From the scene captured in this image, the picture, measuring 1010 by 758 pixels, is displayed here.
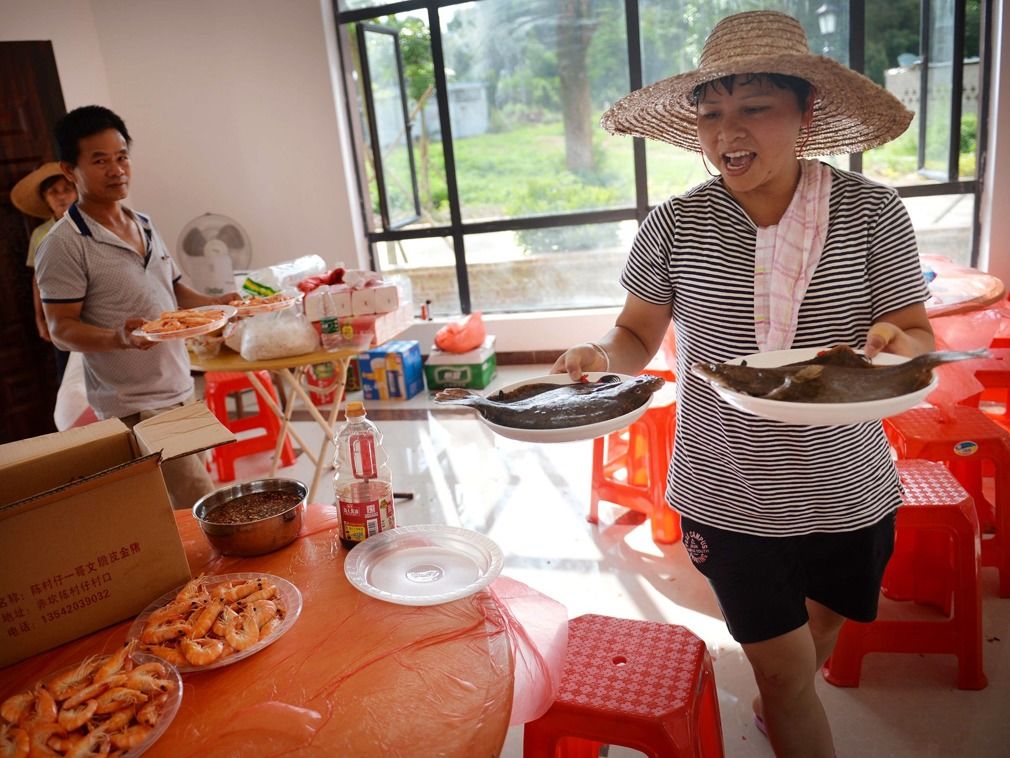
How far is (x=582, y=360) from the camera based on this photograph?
1.44 meters

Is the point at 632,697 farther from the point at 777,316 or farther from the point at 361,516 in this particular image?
the point at 777,316

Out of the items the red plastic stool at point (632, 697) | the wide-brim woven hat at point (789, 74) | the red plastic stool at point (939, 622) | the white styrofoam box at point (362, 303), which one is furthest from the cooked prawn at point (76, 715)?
the white styrofoam box at point (362, 303)

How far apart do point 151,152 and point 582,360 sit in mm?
5057

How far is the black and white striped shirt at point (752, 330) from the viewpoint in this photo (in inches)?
51.3

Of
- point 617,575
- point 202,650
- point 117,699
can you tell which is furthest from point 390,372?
point 117,699

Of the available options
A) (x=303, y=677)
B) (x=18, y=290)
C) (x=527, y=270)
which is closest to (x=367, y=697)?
(x=303, y=677)

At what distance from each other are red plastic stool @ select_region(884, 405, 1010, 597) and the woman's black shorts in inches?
43.8

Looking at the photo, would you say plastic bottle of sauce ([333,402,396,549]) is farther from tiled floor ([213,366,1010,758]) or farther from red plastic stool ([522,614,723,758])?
tiled floor ([213,366,1010,758])

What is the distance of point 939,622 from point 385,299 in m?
2.41

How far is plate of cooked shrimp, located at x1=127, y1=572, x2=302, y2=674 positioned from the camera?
1076 mm

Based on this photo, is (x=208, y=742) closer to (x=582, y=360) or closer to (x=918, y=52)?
(x=582, y=360)

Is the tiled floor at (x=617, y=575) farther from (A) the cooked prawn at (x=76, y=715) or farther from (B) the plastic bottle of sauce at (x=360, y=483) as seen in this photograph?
(A) the cooked prawn at (x=76, y=715)

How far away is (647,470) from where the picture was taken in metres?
3.12

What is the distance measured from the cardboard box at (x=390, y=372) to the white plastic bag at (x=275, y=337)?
1.86m
